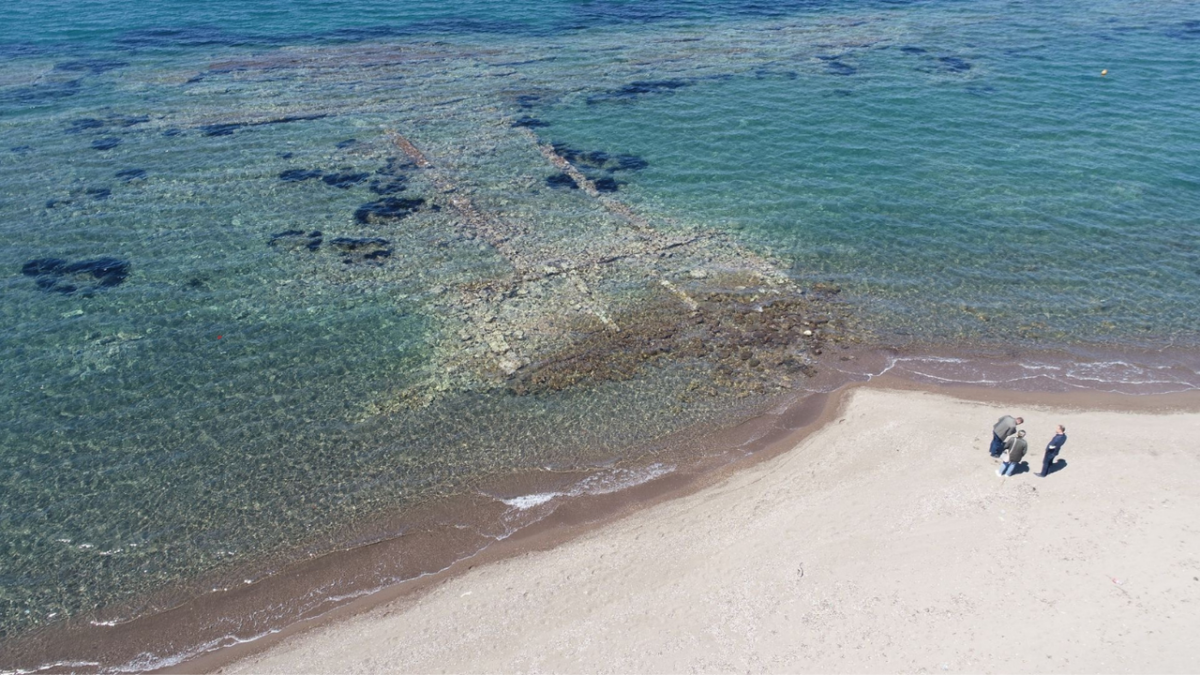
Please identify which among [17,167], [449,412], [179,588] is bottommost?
[179,588]

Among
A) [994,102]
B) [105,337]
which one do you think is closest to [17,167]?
[105,337]

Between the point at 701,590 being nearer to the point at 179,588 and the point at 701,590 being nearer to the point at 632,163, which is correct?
the point at 179,588

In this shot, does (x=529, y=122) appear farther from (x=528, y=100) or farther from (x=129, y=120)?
(x=129, y=120)

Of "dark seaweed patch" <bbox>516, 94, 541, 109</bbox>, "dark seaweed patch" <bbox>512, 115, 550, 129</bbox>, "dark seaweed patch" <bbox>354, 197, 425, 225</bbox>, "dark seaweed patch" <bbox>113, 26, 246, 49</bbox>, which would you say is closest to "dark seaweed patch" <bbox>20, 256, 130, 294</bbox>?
"dark seaweed patch" <bbox>354, 197, 425, 225</bbox>

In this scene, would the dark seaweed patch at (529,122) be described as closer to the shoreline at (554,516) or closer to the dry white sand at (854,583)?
the shoreline at (554,516)

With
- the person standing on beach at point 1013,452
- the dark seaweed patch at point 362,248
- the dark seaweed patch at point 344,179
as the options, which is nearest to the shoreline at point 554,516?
the person standing on beach at point 1013,452

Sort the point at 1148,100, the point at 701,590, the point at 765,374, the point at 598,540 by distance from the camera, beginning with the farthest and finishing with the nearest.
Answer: the point at 1148,100
the point at 765,374
the point at 598,540
the point at 701,590

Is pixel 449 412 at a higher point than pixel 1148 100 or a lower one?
lower

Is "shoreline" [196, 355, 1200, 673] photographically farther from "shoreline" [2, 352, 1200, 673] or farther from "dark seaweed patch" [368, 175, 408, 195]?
"dark seaweed patch" [368, 175, 408, 195]
